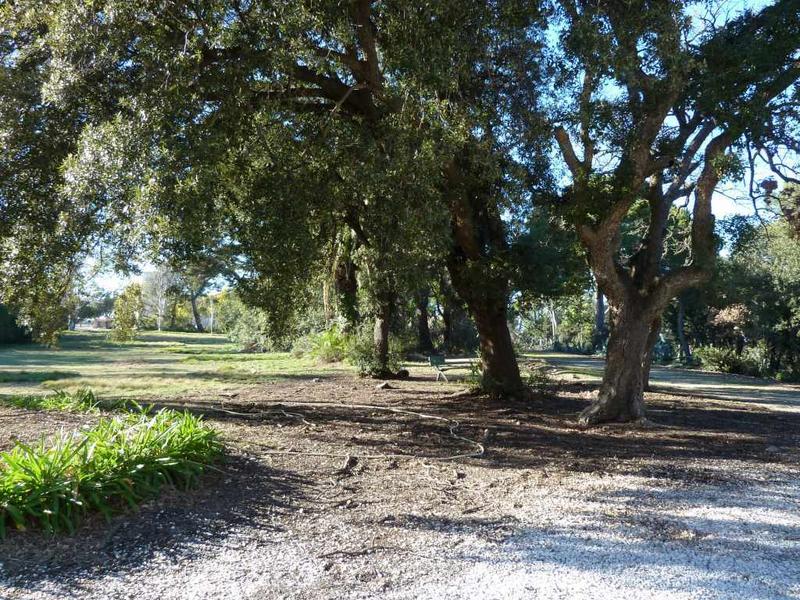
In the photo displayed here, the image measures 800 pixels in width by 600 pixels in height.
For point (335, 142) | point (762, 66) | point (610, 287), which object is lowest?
point (610, 287)

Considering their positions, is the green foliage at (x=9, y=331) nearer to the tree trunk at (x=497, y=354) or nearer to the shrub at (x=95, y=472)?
the tree trunk at (x=497, y=354)

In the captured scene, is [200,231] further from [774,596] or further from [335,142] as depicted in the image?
[774,596]

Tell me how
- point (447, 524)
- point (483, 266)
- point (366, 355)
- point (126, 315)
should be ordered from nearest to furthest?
point (447, 524) < point (483, 266) < point (126, 315) < point (366, 355)

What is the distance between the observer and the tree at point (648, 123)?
8625 mm

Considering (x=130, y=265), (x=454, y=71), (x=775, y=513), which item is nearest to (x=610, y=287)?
(x=454, y=71)

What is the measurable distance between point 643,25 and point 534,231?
4.11m

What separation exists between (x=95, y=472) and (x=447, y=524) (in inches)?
109

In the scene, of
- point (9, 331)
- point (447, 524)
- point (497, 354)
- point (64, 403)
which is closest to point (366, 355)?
point (497, 354)

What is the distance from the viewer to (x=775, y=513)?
5828mm

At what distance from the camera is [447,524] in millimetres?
5293

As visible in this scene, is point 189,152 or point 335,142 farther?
point 335,142

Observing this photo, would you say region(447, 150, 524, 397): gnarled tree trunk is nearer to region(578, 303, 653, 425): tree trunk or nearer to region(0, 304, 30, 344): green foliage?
region(578, 303, 653, 425): tree trunk

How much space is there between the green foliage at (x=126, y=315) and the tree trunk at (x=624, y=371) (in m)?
8.65

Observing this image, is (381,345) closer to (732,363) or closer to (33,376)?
(33,376)
